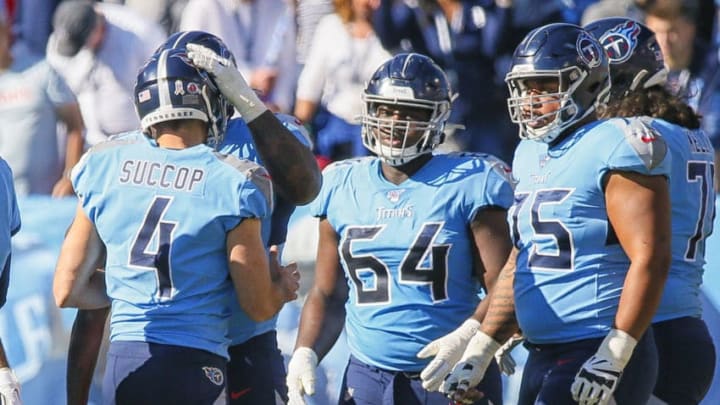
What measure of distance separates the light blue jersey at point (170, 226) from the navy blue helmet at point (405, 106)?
0.72 m

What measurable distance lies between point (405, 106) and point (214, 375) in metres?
1.17

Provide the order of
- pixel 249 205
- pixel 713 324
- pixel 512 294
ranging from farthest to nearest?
pixel 713 324
pixel 512 294
pixel 249 205

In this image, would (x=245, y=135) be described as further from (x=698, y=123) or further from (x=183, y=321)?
(x=698, y=123)

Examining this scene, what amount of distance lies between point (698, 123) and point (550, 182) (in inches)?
35.3

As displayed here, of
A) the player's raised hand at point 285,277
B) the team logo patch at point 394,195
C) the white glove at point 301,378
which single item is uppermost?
the team logo patch at point 394,195

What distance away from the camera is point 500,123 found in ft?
25.8

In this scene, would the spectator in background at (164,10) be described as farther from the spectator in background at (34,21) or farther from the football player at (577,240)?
the football player at (577,240)

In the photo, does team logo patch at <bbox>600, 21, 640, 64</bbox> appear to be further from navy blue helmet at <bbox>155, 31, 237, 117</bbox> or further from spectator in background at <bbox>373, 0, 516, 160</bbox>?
spectator in background at <bbox>373, 0, 516, 160</bbox>

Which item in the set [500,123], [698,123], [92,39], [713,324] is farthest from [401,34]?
[698,123]

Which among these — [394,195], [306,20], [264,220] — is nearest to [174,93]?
[264,220]

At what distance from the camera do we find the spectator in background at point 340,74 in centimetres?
796

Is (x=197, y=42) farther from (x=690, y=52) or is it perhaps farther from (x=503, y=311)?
(x=690, y=52)

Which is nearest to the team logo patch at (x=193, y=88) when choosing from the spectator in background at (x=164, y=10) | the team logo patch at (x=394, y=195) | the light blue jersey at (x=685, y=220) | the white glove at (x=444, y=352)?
the team logo patch at (x=394, y=195)

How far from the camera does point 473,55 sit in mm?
7789
